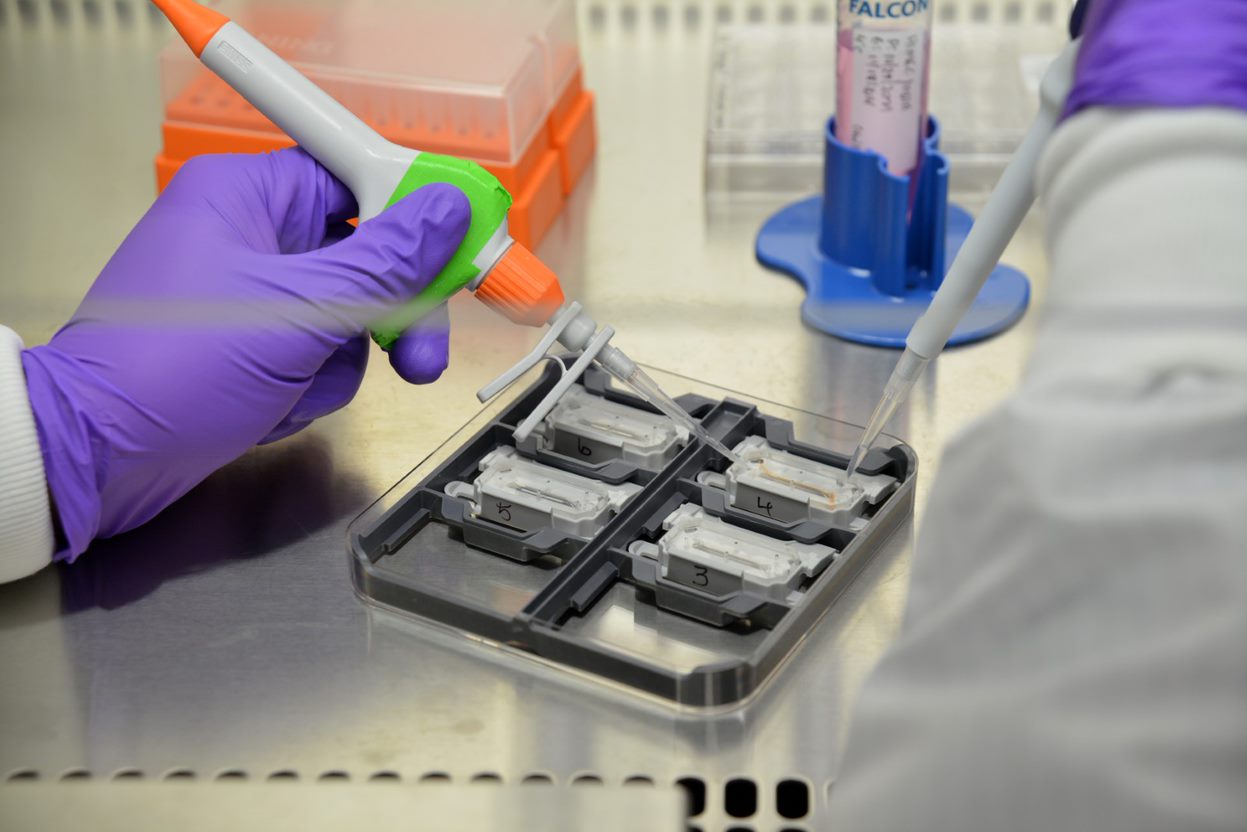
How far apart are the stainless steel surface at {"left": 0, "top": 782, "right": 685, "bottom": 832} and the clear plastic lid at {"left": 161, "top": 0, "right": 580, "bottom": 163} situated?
25.7 inches

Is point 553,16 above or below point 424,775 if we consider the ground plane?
above

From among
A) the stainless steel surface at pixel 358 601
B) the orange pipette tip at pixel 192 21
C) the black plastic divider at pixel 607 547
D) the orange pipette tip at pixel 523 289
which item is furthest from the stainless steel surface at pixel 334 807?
the orange pipette tip at pixel 192 21

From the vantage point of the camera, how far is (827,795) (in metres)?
0.84

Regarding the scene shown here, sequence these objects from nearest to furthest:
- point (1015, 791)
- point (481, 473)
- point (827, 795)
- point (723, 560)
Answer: point (1015, 791)
point (827, 795)
point (723, 560)
point (481, 473)

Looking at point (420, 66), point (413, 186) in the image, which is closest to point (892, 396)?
point (413, 186)

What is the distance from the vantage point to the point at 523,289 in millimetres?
1048

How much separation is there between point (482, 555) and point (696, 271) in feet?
1.50

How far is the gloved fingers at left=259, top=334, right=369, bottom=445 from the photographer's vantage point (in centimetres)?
110

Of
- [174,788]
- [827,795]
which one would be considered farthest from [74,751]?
[827,795]

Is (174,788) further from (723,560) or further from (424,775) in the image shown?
(723,560)

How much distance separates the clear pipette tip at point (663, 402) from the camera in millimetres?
1068

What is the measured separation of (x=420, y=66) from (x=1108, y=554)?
3.23 feet

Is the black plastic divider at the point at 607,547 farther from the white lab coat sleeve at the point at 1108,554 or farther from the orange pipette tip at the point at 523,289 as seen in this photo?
the white lab coat sleeve at the point at 1108,554

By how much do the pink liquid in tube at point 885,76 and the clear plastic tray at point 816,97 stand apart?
0.66 ft
